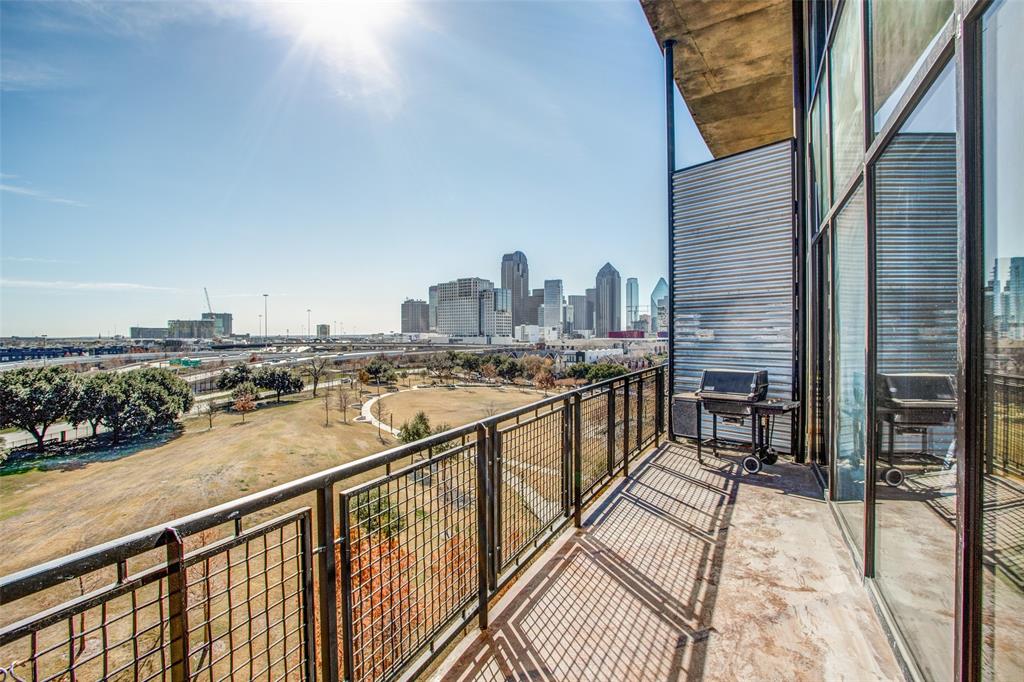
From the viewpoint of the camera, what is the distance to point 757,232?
4.91 meters

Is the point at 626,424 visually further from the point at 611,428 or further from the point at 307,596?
the point at 307,596

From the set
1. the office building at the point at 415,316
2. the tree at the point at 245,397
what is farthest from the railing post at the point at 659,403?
the office building at the point at 415,316

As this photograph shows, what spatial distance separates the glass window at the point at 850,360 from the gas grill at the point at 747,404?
2.95 ft

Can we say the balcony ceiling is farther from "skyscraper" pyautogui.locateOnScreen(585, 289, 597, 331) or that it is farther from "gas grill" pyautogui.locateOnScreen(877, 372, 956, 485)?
"skyscraper" pyautogui.locateOnScreen(585, 289, 597, 331)

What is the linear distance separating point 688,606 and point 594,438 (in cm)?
150

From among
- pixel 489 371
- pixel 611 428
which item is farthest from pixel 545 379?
pixel 611 428

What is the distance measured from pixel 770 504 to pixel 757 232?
3.01 meters

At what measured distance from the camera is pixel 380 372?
5681cm

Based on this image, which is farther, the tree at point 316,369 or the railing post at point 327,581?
the tree at point 316,369

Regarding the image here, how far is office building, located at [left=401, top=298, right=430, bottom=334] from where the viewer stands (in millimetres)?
153250

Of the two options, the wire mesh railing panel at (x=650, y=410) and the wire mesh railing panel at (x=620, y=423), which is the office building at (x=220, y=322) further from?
the wire mesh railing panel at (x=620, y=423)

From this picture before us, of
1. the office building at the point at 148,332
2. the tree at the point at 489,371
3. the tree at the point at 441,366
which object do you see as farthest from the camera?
the office building at the point at 148,332

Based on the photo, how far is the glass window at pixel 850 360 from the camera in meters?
Result: 2.51

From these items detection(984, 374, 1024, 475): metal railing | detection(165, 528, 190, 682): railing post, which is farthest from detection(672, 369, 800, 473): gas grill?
detection(165, 528, 190, 682): railing post
